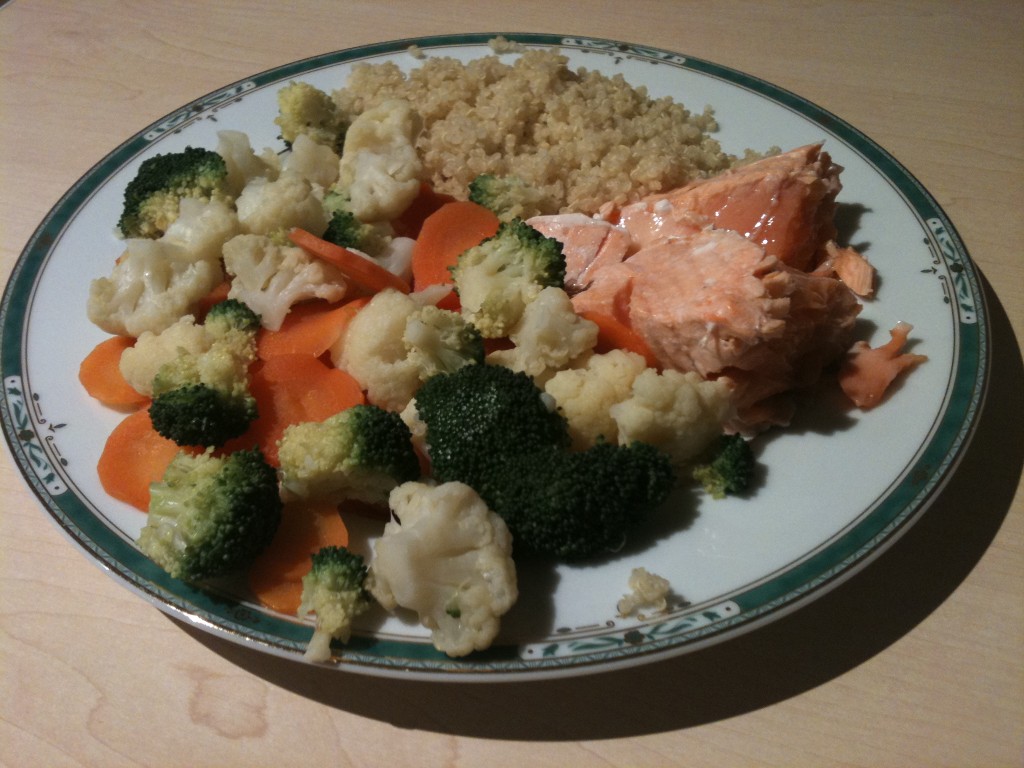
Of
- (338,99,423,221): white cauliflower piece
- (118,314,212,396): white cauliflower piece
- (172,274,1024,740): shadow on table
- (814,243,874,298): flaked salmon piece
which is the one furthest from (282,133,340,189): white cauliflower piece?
(814,243,874,298): flaked salmon piece

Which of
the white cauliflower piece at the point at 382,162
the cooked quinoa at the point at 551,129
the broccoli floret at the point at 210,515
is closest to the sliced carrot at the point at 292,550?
the broccoli floret at the point at 210,515

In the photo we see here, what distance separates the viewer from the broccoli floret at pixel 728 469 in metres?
1.61

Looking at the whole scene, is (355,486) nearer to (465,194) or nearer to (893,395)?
(465,194)

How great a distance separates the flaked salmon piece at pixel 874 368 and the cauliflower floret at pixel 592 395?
48 cm

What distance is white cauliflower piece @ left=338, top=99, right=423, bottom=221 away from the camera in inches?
82.9

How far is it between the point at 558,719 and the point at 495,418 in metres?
0.59

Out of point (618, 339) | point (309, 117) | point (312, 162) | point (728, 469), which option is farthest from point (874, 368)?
point (309, 117)

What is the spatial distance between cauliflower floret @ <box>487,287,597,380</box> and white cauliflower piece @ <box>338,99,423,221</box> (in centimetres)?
57

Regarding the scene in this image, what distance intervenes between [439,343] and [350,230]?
50 centimetres

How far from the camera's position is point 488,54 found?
8.96 feet

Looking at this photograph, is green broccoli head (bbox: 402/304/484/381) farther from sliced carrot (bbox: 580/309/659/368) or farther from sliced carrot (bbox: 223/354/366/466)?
sliced carrot (bbox: 580/309/659/368)

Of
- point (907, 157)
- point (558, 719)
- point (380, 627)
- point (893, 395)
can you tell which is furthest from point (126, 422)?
point (907, 157)

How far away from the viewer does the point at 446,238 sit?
2.11m

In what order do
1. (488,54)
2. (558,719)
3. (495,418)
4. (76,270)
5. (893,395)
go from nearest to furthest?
(558,719) < (495,418) < (893,395) < (76,270) < (488,54)
